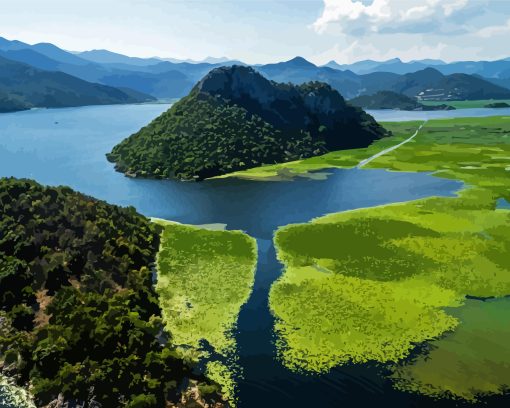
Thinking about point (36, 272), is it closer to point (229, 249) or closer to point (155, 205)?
point (229, 249)

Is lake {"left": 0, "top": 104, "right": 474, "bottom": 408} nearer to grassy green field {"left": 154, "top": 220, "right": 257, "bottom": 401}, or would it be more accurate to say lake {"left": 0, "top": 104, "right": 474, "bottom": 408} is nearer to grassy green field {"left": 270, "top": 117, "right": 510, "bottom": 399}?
grassy green field {"left": 154, "top": 220, "right": 257, "bottom": 401}

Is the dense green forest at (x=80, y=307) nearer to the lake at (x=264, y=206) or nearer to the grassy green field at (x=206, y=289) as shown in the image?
the grassy green field at (x=206, y=289)

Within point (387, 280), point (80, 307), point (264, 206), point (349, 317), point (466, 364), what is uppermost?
point (80, 307)

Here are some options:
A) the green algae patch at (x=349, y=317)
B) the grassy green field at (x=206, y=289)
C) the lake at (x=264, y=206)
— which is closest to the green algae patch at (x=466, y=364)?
the green algae patch at (x=349, y=317)

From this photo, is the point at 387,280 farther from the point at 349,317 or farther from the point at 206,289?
the point at 206,289

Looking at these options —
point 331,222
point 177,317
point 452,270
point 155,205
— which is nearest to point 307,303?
point 177,317

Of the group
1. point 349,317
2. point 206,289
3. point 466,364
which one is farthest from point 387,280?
point 206,289
